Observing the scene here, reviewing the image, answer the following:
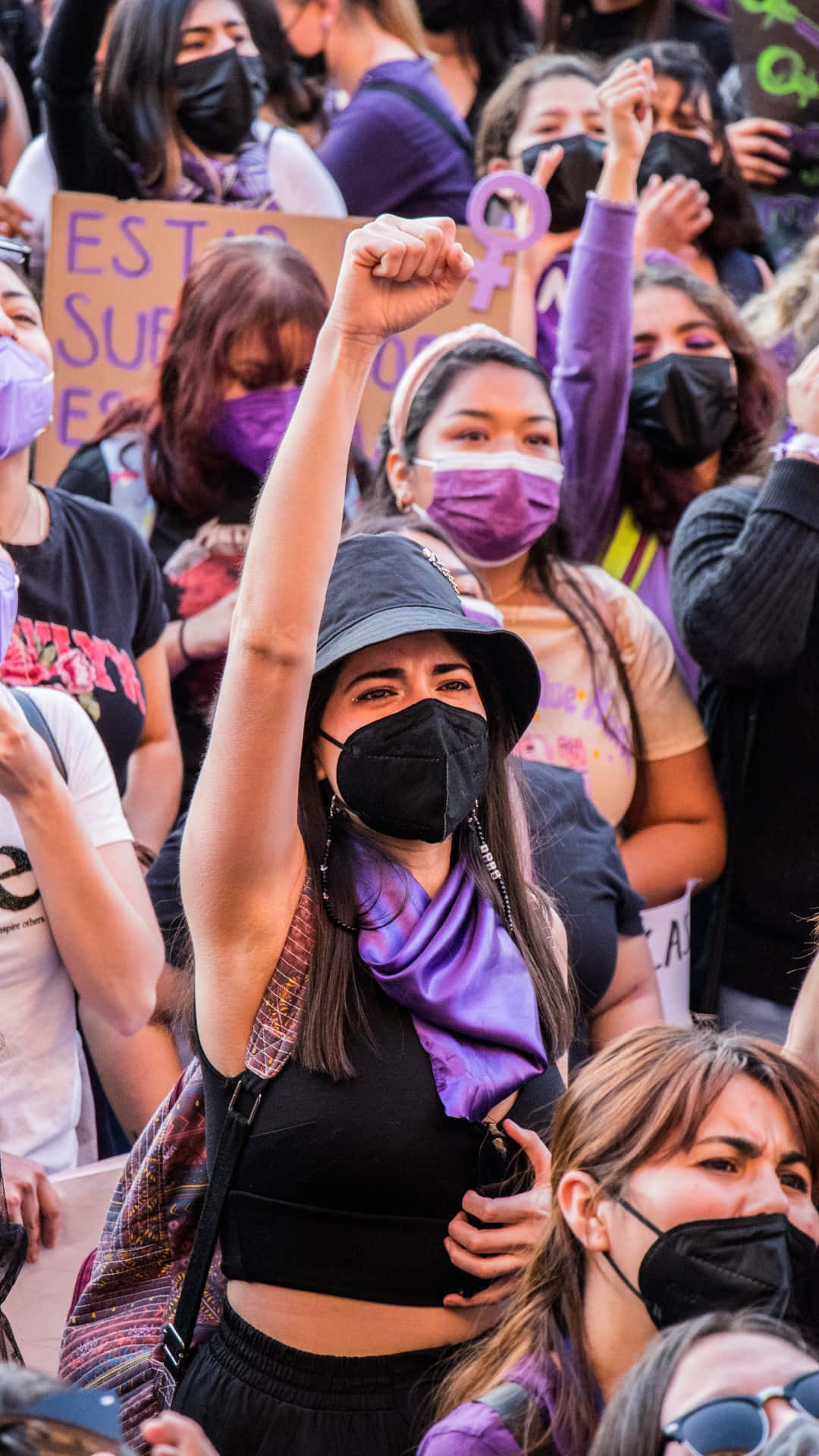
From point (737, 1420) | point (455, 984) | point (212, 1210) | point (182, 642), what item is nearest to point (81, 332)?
point (182, 642)

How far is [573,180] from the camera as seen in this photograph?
4.28m

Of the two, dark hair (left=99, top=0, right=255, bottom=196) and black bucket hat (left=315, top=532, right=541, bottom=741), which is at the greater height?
dark hair (left=99, top=0, right=255, bottom=196)

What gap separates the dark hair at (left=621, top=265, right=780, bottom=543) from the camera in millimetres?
3871

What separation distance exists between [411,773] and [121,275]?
2.28 meters

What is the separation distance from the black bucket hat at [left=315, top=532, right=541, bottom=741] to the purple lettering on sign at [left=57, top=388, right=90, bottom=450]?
67.1 inches

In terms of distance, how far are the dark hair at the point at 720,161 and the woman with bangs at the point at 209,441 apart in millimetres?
1357

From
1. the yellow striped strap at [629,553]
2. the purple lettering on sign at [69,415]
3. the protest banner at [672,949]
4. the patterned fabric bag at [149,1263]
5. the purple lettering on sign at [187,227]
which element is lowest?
the protest banner at [672,949]

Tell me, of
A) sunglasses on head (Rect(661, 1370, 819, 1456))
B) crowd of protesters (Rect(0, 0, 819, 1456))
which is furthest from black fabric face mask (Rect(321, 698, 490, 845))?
sunglasses on head (Rect(661, 1370, 819, 1456))

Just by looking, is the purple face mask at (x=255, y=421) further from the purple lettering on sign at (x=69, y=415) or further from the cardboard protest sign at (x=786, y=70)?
the cardboard protest sign at (x=786, y=70)

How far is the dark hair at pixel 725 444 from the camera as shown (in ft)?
12.7

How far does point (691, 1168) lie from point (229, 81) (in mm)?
3035

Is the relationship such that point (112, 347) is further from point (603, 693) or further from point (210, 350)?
point (603, 693)

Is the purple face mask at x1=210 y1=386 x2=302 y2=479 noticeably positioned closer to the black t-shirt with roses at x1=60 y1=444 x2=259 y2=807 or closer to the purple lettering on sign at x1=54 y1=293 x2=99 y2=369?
the black t-shirt with roses at x1=60 y1=444 x2=259 y2=807

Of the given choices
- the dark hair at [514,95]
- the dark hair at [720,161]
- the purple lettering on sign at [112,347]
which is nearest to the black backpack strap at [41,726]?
the purple lettering on sign at [112,347]
